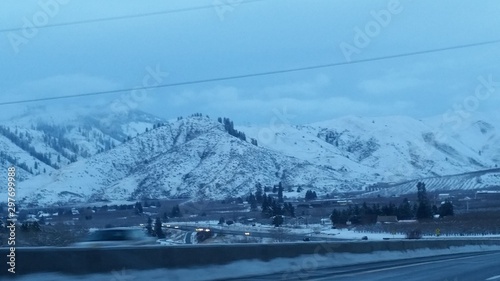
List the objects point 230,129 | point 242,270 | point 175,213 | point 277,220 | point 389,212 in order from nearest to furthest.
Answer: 1. point 242,270
2. point 175,213
3. point 277,220
4. point 389,212
5. point 230,129

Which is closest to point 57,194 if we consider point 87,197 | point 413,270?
point 87,197

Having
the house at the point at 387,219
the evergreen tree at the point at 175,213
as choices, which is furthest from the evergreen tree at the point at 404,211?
the evergreen tree at the point at 175,213

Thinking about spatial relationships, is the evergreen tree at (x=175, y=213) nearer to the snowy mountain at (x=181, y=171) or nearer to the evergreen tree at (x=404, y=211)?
the snowy mountain at (x=181, y=171)

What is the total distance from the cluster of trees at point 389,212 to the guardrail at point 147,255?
87.0 feet

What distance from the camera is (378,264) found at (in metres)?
33.6

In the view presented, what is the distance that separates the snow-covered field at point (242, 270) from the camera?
1983 centimetres

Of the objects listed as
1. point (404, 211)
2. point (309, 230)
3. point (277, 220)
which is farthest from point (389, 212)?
point (277, 220)

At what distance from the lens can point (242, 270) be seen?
25.7 m

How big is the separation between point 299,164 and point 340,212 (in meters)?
49.7

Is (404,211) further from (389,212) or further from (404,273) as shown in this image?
(404,273)

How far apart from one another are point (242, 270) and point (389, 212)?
1615 inches

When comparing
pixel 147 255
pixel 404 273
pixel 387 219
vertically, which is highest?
pixel 387 219

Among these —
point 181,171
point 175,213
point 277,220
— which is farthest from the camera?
point 181,171

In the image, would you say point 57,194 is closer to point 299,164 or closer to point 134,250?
point 134,250
